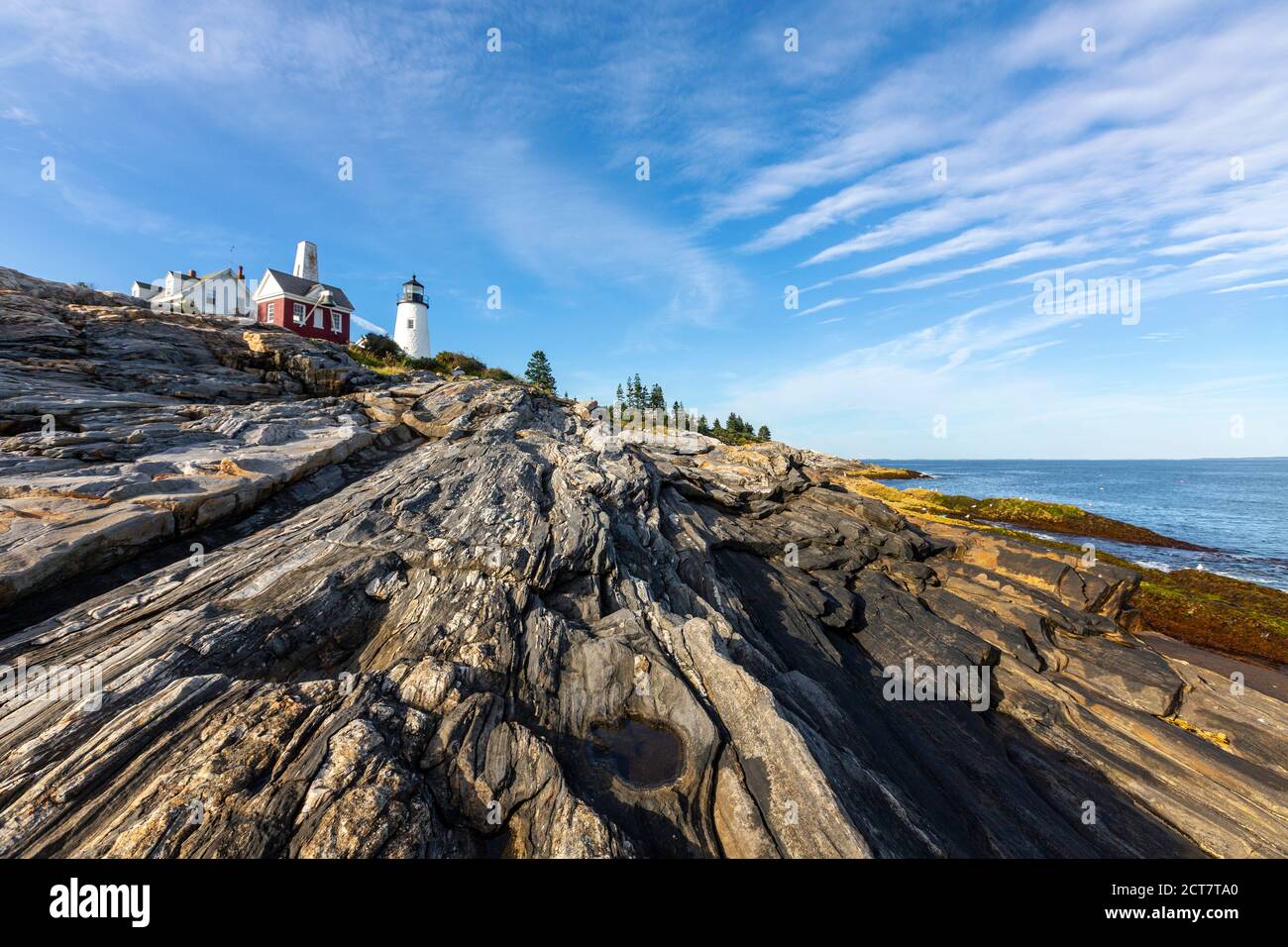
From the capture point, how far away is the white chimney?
54.6m

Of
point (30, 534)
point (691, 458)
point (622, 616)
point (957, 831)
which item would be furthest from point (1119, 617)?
point (30, 534)

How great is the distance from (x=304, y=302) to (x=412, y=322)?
37.9ft

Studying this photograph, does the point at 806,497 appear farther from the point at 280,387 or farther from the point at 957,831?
the point at 280,387

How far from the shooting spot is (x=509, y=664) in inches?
450

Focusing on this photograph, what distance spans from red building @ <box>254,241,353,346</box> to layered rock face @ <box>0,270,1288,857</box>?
22483mm

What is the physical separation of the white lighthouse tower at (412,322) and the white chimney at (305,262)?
986 centimetres

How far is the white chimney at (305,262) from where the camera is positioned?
54594 mm
